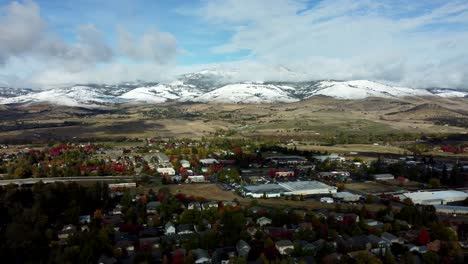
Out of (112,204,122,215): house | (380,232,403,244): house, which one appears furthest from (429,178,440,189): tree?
(112,204,122,215): house

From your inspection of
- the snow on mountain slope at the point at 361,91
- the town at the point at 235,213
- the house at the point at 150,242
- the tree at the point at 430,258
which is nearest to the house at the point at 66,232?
the town at the point at 235,213

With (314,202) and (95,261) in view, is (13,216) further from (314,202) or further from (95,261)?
(314,202)

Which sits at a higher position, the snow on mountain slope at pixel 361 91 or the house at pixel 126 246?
the snow on mountain slope at pixel 361 91

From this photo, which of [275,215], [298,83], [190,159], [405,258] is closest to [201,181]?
[190,159]

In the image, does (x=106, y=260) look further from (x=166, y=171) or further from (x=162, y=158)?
(x=162, y=158)

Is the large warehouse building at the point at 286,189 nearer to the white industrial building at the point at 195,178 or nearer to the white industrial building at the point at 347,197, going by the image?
the white industrial building at the point at 347,197
